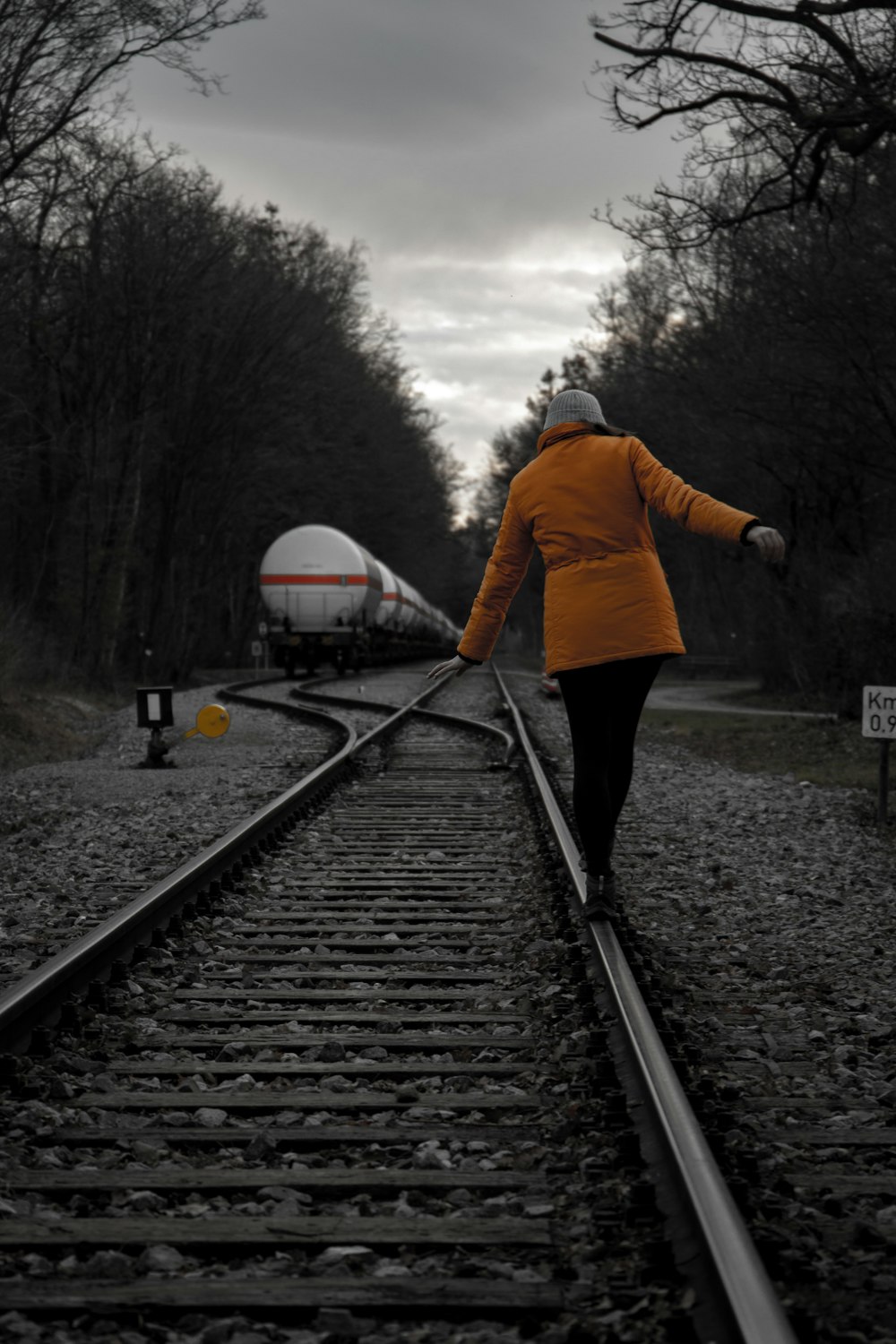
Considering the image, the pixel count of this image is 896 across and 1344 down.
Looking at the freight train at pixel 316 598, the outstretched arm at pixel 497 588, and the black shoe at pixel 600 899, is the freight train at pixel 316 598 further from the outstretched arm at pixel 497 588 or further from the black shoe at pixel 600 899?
the black shoe at pixel 600 899

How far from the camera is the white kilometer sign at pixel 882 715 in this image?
9477mm

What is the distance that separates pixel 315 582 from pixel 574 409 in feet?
91.2

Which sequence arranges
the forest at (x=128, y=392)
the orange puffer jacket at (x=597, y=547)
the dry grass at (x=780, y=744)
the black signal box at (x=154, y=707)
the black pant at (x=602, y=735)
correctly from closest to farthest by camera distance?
the orange puffer jacket at (x=597, y=547)
the black pant at (x=602, y=735)
the black signal box at (x=154, y=707)
the dry grass at (x=780, y=744)
the forest at (x=128, y=392)

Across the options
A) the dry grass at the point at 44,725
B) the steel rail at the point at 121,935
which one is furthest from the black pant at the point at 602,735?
the dry grass at the point at 44,725

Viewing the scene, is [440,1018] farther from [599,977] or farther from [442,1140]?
[442,1140]

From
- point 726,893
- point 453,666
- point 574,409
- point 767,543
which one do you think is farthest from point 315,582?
point 767,543

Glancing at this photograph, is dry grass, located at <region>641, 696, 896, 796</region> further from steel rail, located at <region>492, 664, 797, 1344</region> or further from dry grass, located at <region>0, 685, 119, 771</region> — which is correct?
steel rail, located at <region>492, 664, 797, 1344</region>

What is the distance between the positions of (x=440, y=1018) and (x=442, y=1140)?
3.36ft

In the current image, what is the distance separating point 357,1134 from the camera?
3.47m

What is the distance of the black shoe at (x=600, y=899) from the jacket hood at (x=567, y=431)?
66.3 inches

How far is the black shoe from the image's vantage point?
536 cm

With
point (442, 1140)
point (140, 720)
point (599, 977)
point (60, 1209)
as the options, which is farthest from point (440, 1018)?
point (140, 720)

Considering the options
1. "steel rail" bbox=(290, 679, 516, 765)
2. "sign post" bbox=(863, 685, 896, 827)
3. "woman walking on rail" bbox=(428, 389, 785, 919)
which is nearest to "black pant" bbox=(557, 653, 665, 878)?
"woman walking on rail" bbox=(428, 389, 785, 919)

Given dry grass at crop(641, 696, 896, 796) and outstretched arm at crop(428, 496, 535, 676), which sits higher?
outstretched arm at crop(428, 496, 535, 676)
